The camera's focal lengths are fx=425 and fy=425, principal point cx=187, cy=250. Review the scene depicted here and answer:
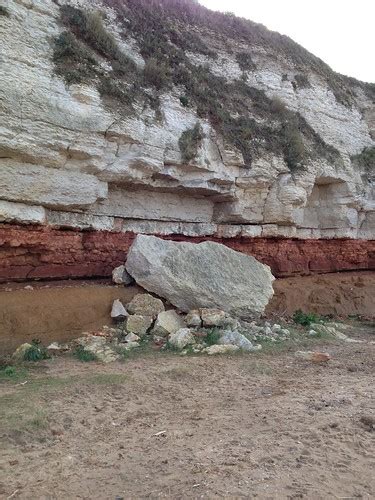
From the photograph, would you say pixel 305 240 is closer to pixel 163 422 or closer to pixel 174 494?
pixel 163 422

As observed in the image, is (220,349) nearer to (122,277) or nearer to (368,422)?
(122,277)

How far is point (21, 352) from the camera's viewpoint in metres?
7.63

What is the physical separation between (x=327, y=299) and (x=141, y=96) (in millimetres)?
9733

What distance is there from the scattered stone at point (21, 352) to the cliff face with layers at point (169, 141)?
2230mm

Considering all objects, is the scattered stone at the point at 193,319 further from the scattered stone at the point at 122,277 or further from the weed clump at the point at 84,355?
the weed clump at the point at 84,355

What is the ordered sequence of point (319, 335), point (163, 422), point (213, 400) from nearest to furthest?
1. point (163, 422)
2. point (213, 400)
3. point (319, 335)

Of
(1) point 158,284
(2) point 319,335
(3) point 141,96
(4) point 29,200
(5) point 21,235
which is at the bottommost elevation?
(2) point 319,335

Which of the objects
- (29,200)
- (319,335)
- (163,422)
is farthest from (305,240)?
(163,422)

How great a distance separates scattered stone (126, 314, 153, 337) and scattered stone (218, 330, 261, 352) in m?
1.59

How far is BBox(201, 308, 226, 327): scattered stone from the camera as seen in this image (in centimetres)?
958

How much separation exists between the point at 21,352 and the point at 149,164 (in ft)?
17.9

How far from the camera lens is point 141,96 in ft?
37.1

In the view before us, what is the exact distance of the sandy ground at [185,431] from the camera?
356cm

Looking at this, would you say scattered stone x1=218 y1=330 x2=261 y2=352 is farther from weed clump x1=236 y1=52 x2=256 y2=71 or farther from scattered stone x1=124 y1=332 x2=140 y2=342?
weed clump x1=236 y1=52 x2=256 y2=71
